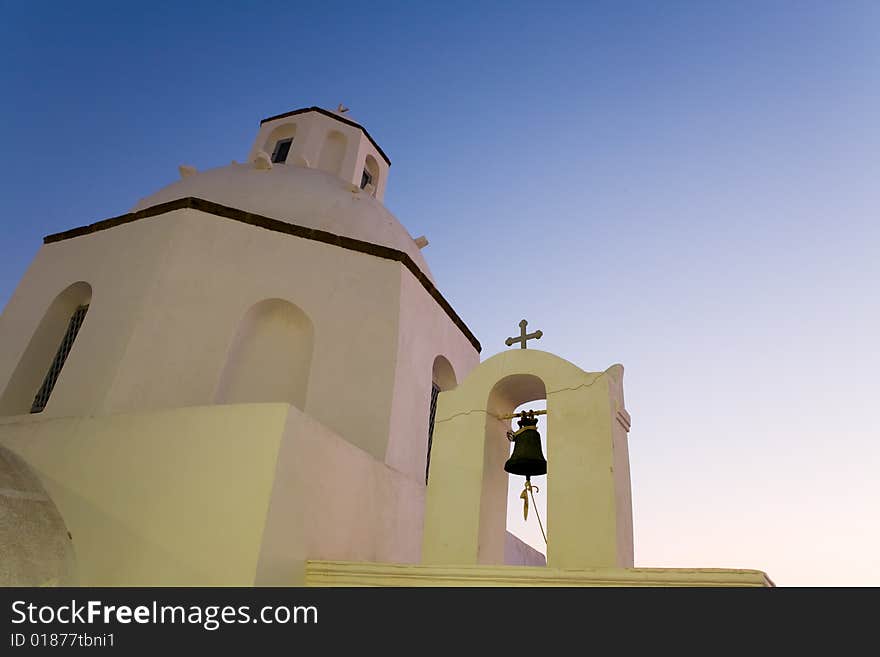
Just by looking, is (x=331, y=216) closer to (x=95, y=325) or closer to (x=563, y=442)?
(x=95, y=325)

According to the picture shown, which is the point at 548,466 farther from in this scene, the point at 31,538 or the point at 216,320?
the point at 216,320

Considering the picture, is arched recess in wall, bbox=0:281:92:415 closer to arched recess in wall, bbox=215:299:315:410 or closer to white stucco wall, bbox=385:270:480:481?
arched recess in wall, bbox=215:299:315:410

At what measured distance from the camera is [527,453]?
186 inches

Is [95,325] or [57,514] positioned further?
[95,325]

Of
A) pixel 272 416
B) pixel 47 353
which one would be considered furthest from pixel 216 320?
pixel 272 416

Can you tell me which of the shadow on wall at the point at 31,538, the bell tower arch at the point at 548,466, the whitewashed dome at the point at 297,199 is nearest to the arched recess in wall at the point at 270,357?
the whitewashed dome at the point at 297,199

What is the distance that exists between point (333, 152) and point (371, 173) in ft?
3.21

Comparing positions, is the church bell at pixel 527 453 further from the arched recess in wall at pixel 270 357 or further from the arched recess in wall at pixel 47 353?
the arched recess in wall at pixel 47 353

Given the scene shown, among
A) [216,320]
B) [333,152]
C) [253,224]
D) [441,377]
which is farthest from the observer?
[333,152]

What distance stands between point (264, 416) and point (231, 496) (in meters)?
0.64
